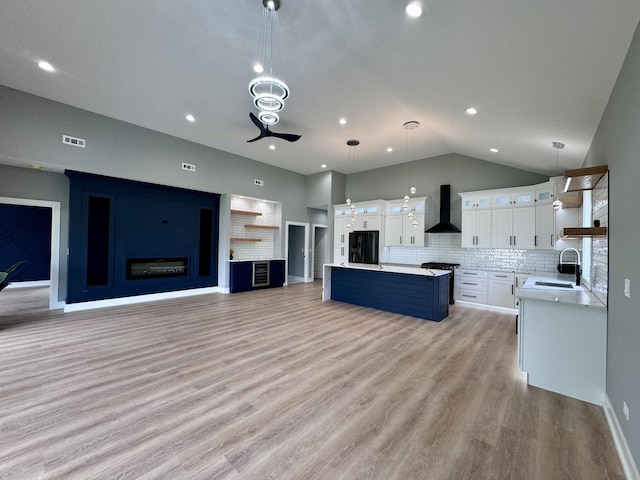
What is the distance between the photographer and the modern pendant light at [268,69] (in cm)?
293

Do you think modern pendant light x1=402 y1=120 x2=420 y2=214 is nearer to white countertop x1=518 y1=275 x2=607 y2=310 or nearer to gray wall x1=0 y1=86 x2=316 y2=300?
white countertop x1=518 y1=275 x2=607 y2=310

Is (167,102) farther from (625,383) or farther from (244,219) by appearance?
(625,383)

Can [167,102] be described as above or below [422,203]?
above

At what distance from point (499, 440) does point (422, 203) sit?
6002 mm

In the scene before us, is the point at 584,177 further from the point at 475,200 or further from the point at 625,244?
the point at 475,200

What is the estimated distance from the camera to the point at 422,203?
7309 mm

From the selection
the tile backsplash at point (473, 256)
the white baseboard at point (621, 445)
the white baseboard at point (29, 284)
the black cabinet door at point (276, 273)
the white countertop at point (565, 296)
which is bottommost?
the white baseboard at point (29, 284)

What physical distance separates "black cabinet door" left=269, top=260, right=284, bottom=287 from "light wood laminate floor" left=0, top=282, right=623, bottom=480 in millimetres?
4153

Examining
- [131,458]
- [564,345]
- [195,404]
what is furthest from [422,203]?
[131,458]

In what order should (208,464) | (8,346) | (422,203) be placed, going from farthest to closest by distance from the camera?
1. (422,203)
2. (8,346)
3. (208,464)

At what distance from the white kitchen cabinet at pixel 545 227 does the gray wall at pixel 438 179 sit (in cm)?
93

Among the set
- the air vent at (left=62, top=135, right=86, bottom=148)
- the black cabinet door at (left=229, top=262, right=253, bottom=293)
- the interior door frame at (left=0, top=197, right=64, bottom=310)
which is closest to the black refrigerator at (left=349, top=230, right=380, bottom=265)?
the black cabinet door at (left=229, top=262, right=253, bottom=293)

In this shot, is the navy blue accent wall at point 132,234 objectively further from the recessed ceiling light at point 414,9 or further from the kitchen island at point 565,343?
the kitchen island at point 565,343

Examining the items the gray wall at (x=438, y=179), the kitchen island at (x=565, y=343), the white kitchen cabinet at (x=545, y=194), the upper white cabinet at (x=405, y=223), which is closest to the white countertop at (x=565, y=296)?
the kitchen island at (x=565, y=343)
